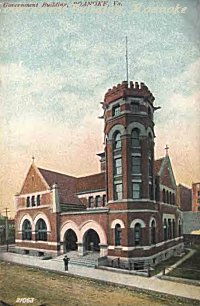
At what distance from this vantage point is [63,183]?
290cm

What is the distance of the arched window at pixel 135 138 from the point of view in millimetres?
2727

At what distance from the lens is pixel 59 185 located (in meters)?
2.93

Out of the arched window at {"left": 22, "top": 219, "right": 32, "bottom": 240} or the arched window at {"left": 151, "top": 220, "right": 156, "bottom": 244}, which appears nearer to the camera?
the arched window at {"left": 151, "top": 220, "right": 156, "bottom": 244}

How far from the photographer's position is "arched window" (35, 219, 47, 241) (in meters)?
3.02

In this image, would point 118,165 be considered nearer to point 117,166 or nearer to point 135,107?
point 117,166

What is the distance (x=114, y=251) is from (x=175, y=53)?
1.50m

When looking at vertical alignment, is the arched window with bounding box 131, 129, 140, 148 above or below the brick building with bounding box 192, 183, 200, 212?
above

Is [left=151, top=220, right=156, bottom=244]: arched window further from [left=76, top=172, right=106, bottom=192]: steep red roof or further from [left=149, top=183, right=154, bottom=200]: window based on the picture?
[left=76, top=172, right=106, bottom=192]: steep red roof

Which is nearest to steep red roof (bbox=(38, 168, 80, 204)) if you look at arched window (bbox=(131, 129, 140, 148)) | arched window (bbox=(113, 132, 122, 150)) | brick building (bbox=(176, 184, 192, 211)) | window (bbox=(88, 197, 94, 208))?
window (bbox=(88, 197, 94, 208))

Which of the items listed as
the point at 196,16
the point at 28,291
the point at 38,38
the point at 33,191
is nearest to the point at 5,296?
the point at 28,291

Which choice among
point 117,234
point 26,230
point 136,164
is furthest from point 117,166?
point 26,230

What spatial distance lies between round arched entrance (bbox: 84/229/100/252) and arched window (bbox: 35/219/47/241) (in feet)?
1.11

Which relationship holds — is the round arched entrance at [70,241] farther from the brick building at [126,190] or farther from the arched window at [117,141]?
the arched window at [117,141]

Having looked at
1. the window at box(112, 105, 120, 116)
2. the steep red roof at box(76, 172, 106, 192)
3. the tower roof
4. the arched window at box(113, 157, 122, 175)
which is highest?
the tower roof
